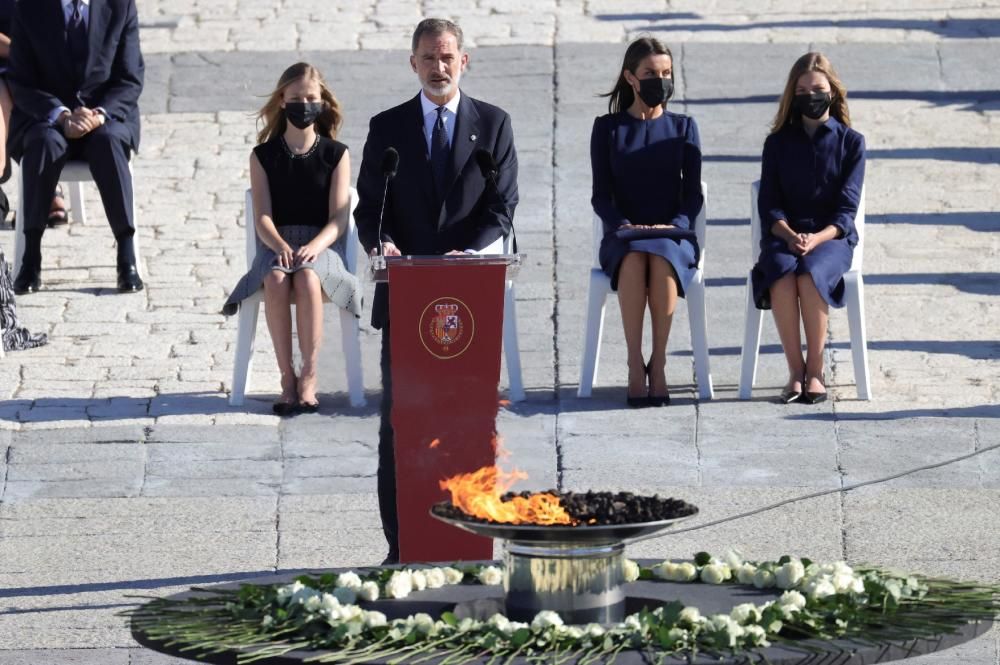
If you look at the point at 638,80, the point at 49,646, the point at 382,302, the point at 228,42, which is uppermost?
the point at 228,42

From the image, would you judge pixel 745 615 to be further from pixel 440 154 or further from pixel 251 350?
pixel 251 350

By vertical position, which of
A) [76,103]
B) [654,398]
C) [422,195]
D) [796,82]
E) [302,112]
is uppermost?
[76,103]

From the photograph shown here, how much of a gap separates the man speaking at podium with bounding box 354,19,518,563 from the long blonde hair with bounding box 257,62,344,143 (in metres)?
2.49

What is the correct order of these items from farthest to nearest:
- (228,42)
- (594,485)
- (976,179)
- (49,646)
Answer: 1. (228,42)
2. (976,179)
3. (594,485)
4. (49,646)

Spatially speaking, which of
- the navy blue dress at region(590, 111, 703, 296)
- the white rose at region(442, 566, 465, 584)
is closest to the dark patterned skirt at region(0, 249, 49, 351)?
the navy blue dress at region(590, 111, 703, 296)

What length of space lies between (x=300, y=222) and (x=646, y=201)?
1687mm

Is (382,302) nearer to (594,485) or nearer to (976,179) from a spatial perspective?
(594,485)

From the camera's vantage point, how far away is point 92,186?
1308cm

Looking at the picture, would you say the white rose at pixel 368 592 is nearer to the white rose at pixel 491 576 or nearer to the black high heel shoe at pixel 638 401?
the white rose at pixel 491 576

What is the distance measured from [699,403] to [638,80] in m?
1.56

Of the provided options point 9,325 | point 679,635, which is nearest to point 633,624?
point 679,635

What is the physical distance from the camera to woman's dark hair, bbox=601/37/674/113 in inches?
360

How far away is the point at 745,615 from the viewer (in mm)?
4141

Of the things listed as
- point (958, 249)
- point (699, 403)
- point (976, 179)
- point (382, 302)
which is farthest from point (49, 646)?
point (976, 179)
